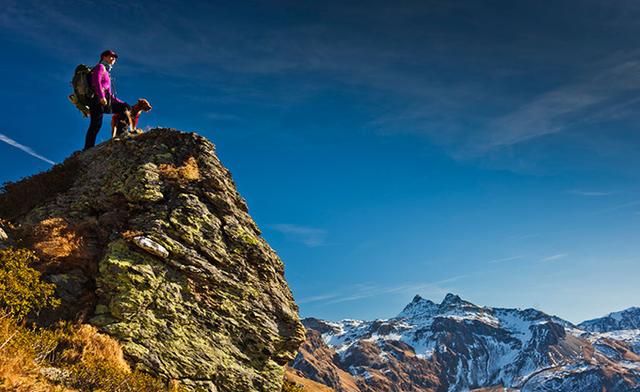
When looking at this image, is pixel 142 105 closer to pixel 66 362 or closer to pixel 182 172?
pixel 182 172

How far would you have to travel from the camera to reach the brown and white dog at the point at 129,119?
23625 mm

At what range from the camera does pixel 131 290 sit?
52.2ft

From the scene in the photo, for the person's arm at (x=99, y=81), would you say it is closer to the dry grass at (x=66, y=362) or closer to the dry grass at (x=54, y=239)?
the dry grass at (x=54, y=239)

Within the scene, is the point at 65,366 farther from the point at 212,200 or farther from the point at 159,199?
the point at 212,200

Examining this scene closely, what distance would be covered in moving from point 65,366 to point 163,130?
505 inches

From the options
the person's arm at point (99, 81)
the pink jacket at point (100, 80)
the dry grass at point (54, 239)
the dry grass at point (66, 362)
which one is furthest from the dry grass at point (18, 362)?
the pink jacket at point (100, 80)

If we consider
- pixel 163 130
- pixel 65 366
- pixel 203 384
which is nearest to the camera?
pixel 65 366

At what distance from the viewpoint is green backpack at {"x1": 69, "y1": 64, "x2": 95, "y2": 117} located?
21.8 metres

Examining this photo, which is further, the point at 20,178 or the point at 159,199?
the point at 20,178

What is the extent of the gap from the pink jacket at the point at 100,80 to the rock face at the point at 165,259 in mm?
2435

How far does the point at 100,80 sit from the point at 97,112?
1737mm

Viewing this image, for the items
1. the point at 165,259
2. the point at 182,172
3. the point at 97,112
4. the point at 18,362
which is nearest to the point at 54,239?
the point at 165,259

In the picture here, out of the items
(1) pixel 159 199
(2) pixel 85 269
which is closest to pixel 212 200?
(1) pixel 159 199

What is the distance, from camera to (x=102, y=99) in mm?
21109
